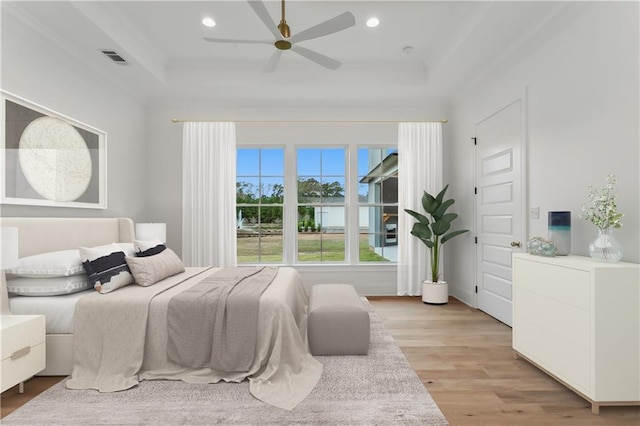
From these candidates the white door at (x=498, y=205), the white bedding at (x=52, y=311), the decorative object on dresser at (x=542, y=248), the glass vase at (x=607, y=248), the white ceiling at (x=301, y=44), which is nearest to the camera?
the glass vase at (x=607, y=248)

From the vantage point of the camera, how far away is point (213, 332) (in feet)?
7.54

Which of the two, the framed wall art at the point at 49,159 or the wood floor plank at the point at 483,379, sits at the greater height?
the framed wall art at the point at 49,159

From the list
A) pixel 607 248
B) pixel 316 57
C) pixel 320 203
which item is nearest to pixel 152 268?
pixel 316 57

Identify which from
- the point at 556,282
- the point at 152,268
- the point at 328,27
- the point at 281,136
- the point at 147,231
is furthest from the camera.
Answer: the point at 281,136

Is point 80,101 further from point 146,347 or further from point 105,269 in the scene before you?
point 146,347

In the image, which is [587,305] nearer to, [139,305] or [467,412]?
[467,412]

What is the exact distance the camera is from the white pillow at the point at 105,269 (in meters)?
2.55

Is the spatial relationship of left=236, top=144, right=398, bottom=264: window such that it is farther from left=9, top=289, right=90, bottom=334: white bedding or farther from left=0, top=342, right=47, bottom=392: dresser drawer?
left=0, top=342, right=47, bottom=392: dresser drawer

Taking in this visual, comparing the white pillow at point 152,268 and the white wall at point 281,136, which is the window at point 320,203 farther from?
the white pillow at point 152,268

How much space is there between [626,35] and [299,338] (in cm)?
305

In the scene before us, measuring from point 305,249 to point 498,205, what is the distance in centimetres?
266

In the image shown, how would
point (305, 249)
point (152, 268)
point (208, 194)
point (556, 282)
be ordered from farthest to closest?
point (305, 249) < point (208, 194) < point (152, 268) < point (556, 282)

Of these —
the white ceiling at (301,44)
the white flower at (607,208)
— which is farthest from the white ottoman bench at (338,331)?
the white ceiling at (301,44)

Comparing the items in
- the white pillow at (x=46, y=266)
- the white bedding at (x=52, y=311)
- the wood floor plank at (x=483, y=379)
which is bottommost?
the wood floor plank at (x=483, y=379)
